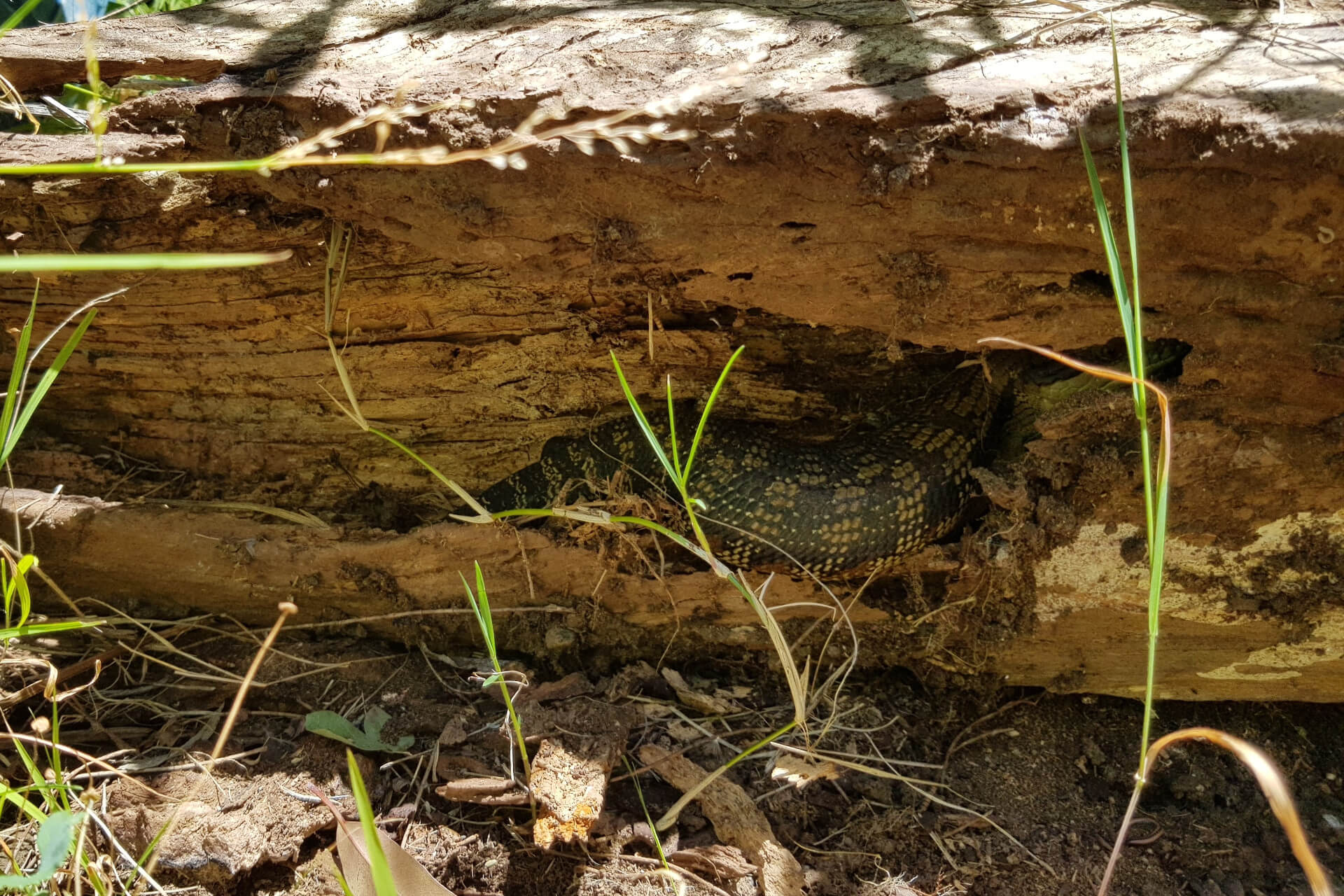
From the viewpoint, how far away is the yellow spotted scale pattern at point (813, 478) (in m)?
2.89

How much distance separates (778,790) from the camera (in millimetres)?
2512

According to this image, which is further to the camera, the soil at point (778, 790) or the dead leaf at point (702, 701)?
the dead leaf at point (702, 701)

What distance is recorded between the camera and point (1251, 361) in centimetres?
219

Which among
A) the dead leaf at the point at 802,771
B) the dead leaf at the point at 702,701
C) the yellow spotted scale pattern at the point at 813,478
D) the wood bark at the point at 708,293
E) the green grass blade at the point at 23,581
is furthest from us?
the yellow spotted scale pattern at the point at 813,478

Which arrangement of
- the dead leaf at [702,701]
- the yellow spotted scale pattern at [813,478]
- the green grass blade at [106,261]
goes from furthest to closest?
the yellow spotted scale pattern at [813,478], the dead leaf at [702,701], the green grass blade at [106,261]

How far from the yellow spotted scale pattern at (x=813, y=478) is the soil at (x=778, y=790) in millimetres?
456

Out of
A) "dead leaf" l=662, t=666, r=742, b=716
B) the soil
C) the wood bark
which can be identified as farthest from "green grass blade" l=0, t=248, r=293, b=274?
"dead leaf" l=662, t=666, r=742, b=716

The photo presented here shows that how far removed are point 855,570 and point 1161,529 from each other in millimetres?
1329

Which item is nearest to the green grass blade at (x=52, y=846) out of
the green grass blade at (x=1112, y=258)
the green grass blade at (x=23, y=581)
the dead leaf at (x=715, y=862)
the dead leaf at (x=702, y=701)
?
the green grass blade at (x=23, y=581)

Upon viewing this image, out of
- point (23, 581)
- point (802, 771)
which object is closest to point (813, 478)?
point (802, 771)

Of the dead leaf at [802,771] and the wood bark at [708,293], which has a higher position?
the wood bark at [708,293]

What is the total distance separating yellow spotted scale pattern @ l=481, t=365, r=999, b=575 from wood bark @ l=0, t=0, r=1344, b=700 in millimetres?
122

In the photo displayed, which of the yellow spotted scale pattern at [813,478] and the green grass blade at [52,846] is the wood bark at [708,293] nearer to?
the yellow spotted scale pattern at [813,478]

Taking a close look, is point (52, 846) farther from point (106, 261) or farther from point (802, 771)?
point (802, 771)
